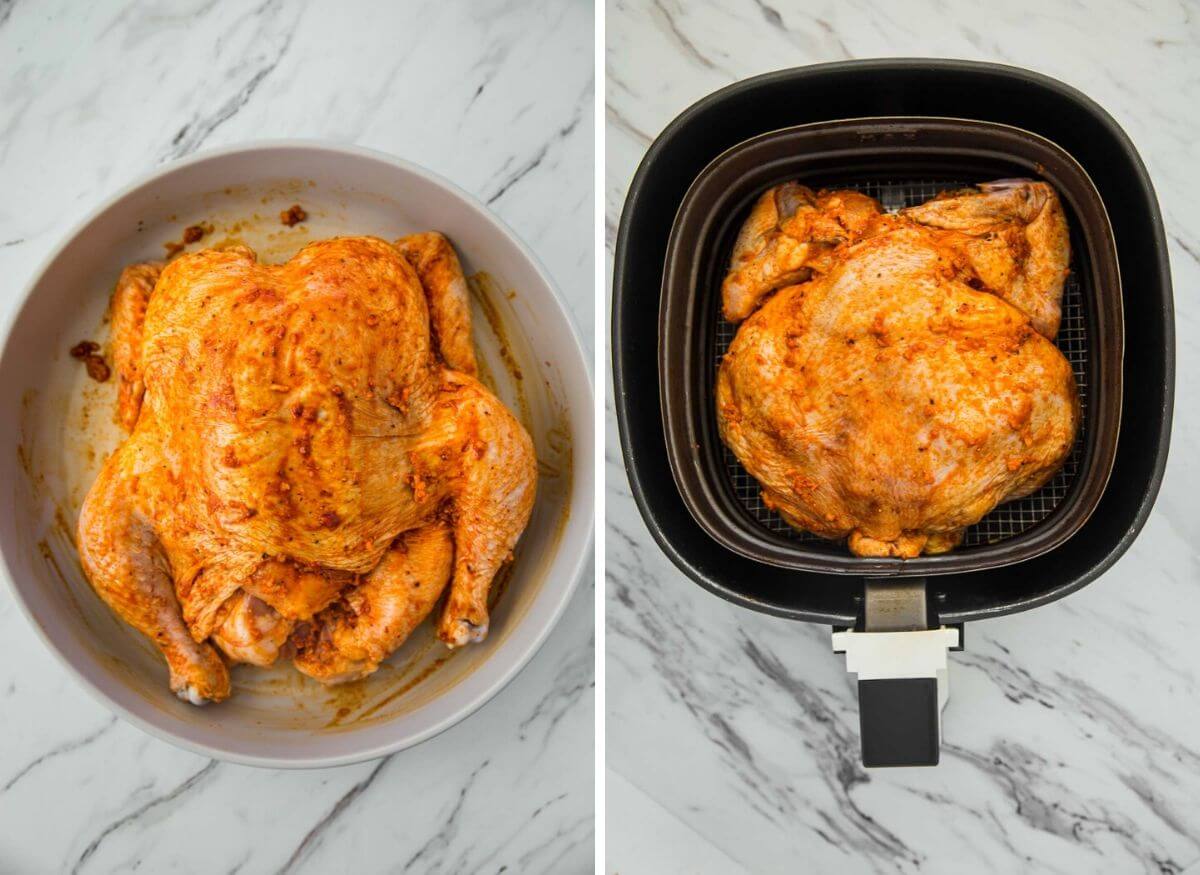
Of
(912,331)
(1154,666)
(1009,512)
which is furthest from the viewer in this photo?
(1154,666)

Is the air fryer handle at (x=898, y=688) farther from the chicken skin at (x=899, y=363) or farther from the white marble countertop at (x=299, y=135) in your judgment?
the white marble countertop at (x=299, y=135)

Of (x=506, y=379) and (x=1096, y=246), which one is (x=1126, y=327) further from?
(x=506, y=379)

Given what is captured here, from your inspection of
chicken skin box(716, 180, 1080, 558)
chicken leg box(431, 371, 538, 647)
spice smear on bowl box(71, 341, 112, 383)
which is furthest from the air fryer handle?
spice smear on bowl box(71, 341, 112, 383)

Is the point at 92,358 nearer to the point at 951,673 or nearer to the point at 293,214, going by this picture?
the point at 293,214

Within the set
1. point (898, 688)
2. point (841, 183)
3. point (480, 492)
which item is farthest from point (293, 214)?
point (898, 688)

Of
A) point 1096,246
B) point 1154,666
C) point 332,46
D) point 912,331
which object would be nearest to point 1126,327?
point 1096,246

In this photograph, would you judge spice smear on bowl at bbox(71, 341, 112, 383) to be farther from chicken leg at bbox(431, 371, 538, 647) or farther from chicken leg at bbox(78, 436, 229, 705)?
chicken leg at bbox(431, 371, 538, 647)

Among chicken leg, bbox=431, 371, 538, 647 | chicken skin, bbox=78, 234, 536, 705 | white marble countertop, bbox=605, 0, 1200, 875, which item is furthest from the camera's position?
white marble countertop, bbox=605, 0, 1200, 875
